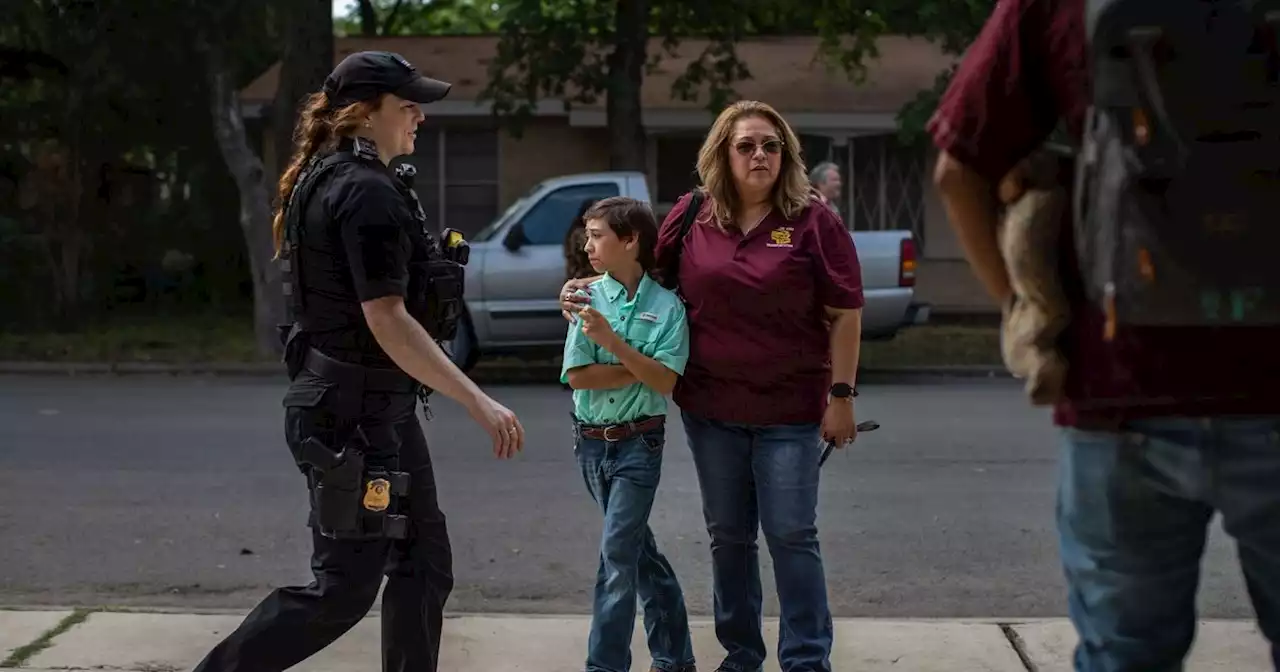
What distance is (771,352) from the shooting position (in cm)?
430

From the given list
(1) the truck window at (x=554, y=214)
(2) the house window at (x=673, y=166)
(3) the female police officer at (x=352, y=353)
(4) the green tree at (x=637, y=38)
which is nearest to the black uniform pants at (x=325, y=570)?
(3) the female police officer at (x=352, y=353)

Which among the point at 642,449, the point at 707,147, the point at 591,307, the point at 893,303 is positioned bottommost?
the point at 893,303

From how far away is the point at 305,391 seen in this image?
12.4ft

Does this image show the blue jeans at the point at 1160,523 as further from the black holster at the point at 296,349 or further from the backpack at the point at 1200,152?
the black holster at the point at 296,349

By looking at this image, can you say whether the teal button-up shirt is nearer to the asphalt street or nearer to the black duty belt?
the black duty belt

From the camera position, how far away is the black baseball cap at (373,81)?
3.86m

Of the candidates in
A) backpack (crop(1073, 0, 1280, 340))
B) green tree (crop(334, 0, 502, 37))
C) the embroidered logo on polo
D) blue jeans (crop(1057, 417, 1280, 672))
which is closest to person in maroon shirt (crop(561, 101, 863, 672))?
the embroidered logo on polo

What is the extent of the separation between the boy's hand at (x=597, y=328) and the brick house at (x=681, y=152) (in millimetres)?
16866

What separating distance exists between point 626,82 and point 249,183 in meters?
4.55

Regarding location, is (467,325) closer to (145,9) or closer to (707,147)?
(145,9)

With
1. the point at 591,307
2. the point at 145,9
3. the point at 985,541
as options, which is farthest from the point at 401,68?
the point at 145,9

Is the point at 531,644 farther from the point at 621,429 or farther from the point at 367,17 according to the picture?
the point at 367,17

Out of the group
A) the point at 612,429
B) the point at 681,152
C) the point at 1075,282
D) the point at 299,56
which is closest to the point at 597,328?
the point at 612,429

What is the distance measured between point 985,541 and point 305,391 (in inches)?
159
